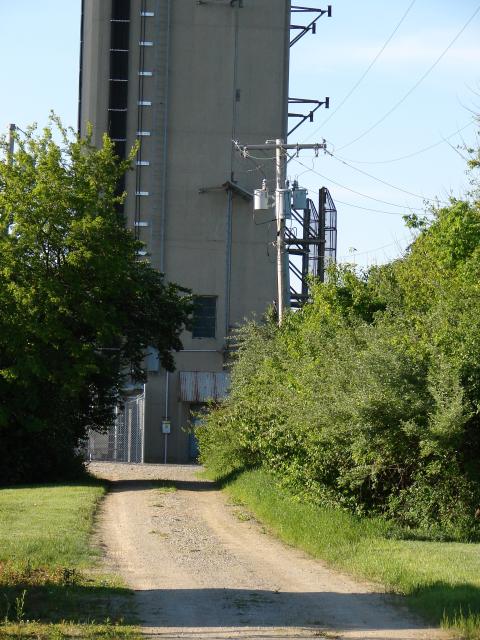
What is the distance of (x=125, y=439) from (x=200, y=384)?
190 inches

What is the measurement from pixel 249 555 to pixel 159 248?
4004 centimetres

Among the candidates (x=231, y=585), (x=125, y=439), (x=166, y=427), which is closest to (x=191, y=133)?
(x=166, y=427)

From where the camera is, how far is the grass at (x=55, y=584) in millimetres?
10367

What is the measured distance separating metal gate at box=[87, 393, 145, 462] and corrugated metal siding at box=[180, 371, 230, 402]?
2.28 m

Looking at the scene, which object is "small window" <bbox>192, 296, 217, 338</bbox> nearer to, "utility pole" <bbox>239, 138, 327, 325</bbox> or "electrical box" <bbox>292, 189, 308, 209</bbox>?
"electrical box" <bbox>292, 189, 308, 209</bbox>

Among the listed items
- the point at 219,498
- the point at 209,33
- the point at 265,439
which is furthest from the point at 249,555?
the point at 209,33

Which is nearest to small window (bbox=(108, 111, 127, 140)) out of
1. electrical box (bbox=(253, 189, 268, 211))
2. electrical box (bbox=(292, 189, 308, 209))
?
electrical box (bbox=(253, 189, 268, 211))

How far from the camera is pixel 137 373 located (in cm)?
3769

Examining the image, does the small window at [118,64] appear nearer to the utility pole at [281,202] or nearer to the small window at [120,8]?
the small window at [120,8]

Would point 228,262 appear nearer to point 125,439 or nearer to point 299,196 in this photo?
point 125,439

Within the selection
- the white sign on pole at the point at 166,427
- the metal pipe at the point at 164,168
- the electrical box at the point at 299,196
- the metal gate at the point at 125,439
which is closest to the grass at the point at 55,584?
the electrical box at the point at 299,196

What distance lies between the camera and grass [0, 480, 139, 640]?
10.4 m

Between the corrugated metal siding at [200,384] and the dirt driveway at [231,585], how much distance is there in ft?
103

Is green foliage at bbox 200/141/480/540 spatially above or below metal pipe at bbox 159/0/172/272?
below
